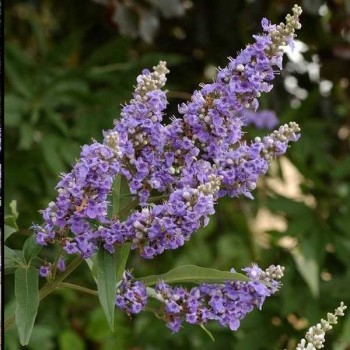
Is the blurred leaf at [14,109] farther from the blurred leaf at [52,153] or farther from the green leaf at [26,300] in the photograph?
the green leaf at [26,300]

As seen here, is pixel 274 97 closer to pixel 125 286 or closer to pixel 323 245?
pixel 323 245

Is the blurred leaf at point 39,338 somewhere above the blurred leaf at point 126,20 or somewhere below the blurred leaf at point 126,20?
below

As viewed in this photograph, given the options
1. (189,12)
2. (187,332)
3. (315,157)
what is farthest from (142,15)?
(187,332)

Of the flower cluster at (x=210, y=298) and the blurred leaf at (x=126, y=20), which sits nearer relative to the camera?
the flower cluster at (x=210, y=298)

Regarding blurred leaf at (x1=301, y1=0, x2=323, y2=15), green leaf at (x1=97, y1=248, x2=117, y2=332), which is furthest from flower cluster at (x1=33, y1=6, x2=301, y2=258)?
blurred leaf at (x1=301, y1=0, x2=323, y2=15)

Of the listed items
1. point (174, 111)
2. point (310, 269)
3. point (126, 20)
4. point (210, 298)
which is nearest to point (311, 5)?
point (126, 20)

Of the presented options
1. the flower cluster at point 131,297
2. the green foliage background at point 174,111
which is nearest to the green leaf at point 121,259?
the flower cluster at point 131,297
